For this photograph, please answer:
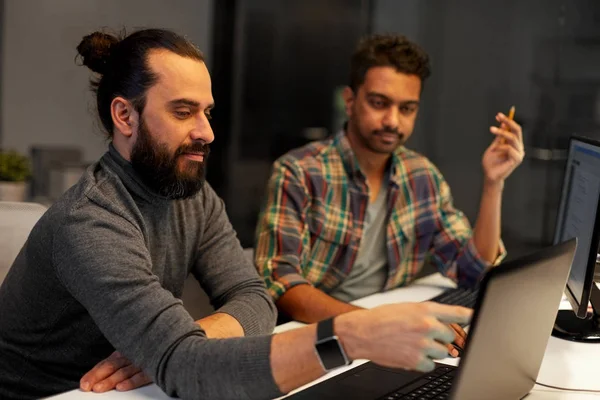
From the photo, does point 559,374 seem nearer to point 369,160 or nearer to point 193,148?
point 193,148

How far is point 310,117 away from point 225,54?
657 millimetres

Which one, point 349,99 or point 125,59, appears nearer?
point 125,59

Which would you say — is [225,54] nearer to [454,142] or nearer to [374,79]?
[454,142]

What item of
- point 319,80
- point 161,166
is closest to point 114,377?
point 161,166

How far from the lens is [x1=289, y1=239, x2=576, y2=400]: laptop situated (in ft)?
3.33

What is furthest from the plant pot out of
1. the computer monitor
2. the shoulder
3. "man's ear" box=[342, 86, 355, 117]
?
the computer monitor

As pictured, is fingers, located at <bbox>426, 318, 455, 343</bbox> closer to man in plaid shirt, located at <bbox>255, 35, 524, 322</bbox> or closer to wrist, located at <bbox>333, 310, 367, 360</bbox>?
wrist, located at <bbox>333, 310, 367, 360</bbox>

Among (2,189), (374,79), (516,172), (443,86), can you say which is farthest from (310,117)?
(374,79)

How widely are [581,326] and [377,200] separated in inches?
28.8

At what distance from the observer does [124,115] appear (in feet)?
5.01

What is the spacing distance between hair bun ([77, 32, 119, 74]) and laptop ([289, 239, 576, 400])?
2.36 ft

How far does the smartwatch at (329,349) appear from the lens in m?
1.09

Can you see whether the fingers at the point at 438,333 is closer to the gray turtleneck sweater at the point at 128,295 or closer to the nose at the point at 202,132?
the gray turtleneck sweater at the point at 128,295

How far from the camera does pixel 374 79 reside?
92.2 inches
